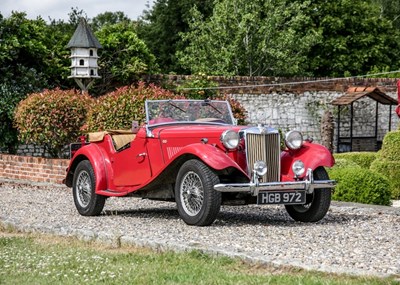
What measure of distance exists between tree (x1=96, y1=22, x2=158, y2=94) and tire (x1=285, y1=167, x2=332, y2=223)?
1296 cm

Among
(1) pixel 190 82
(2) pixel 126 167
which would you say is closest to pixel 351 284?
(2) pixel 126 167

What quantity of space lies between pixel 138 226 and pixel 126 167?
1314 millimetres

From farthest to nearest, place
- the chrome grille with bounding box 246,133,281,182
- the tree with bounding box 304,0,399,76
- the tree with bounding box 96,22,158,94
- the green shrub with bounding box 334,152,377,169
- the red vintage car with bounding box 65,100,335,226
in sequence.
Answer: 1. the tree with bounding box 304,0,399,76
2. the tree with bounding box 96,22,158,94
3. the green shrub with bounding box 334,152,377,169
4. the chrome grille with bounding box 246,133,281,182
5. the red vintage car with bounding box 65,100,335,226

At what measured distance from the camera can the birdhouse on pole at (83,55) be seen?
20.7 m

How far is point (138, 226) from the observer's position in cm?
988

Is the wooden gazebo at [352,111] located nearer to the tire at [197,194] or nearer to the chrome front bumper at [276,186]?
the chrome front bumper at [276,186]

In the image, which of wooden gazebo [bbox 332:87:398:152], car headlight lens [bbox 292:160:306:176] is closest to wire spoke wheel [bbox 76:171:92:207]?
car headlight lens [bbox 292:160:306:176]

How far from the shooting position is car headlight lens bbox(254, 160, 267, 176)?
973cm

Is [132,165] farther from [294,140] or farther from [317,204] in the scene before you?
[317,204]

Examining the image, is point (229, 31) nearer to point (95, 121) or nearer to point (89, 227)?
point (95, 121)

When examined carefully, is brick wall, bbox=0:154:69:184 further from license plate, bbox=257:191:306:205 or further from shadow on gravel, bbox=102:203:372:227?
license plate, bbox=257:191:306:205

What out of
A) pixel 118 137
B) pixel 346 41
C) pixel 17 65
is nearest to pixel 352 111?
pixel 17 65

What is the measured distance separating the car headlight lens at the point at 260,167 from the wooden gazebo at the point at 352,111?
1636cm

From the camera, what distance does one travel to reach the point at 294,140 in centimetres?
1027
